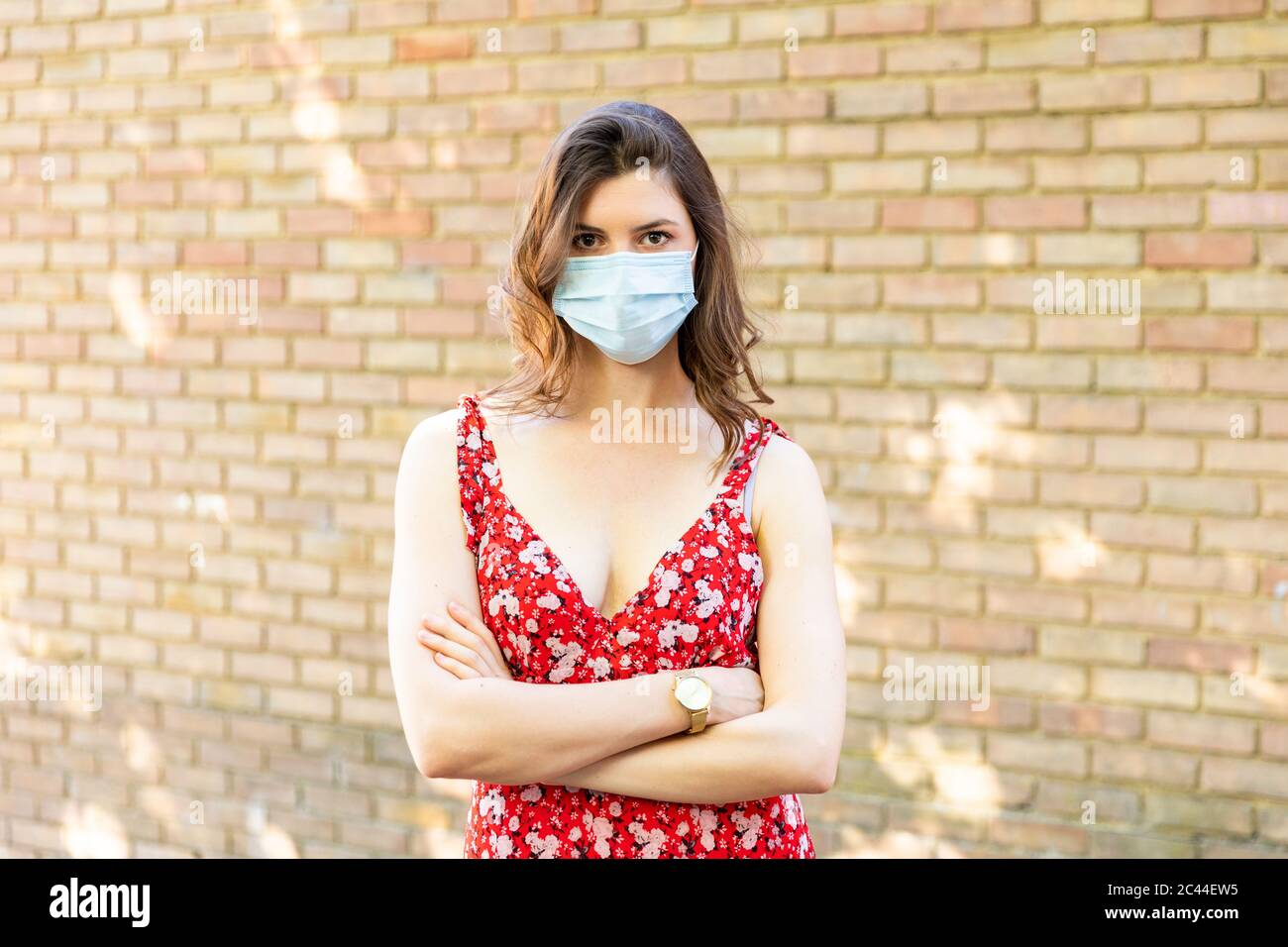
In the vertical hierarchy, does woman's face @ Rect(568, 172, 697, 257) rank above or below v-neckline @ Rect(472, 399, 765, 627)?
above

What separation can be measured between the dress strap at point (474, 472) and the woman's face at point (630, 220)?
35cm

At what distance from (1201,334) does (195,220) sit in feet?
10.9

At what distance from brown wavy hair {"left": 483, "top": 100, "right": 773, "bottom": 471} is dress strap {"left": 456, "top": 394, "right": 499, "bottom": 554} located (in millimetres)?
79

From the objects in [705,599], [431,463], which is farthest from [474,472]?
[705,599]

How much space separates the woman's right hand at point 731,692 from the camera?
2217 mm

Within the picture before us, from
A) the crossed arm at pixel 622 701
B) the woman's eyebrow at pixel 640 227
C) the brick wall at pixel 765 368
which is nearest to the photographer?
the crossed arm at pixel 622 701

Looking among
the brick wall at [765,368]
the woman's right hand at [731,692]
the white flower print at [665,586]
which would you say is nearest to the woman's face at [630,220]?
the white flower print at [665,586]

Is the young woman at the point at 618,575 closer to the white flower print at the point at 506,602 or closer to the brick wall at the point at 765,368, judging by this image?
the white flower print at the point at 506,602

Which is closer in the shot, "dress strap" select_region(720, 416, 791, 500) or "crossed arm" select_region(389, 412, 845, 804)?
"crossed arm" select_region(389, 412, 845, 804)

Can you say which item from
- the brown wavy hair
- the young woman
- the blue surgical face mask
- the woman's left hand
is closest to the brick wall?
the brown wavy hair

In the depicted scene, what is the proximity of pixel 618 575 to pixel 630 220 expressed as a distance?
0.58 meters

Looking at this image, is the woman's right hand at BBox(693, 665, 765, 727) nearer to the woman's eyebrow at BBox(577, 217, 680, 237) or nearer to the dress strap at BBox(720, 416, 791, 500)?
the dress strap at BBox(720, 416, 791, 500)

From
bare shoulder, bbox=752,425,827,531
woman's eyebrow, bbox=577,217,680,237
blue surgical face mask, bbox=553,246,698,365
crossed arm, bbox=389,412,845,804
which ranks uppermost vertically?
woman's eyebrow, bbox=577,217,680,237

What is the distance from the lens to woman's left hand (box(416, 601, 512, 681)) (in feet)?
7.27
